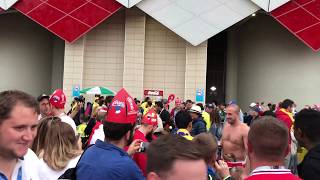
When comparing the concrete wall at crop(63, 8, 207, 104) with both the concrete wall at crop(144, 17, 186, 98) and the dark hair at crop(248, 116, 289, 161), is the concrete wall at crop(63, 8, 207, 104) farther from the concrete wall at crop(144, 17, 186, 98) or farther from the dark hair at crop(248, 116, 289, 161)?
the dark hair at crop(248, 116, 289, 161)

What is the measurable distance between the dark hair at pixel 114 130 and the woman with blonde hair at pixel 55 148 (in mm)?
528

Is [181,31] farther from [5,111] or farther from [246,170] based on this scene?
[5,111]

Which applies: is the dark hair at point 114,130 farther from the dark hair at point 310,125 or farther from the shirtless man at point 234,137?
the shirtless man at point 234,137

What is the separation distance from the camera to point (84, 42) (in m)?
29.0

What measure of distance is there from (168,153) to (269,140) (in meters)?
1.33

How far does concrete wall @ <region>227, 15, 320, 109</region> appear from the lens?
2997cm

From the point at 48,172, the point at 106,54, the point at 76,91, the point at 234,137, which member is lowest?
the point at 48,172

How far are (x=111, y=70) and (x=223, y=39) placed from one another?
32.0ft

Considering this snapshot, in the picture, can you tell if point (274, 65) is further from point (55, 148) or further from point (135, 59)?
point (55, 148)

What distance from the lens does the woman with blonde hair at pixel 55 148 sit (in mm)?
4172

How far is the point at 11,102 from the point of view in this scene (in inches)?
105

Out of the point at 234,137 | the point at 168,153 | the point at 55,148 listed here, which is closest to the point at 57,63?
the point at 234,137

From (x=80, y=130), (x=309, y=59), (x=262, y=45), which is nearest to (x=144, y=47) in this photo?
(x=262, y=45)

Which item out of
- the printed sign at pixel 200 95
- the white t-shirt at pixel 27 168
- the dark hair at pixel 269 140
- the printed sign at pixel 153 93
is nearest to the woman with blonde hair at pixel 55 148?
the white t-shirt at pixel 27 168
